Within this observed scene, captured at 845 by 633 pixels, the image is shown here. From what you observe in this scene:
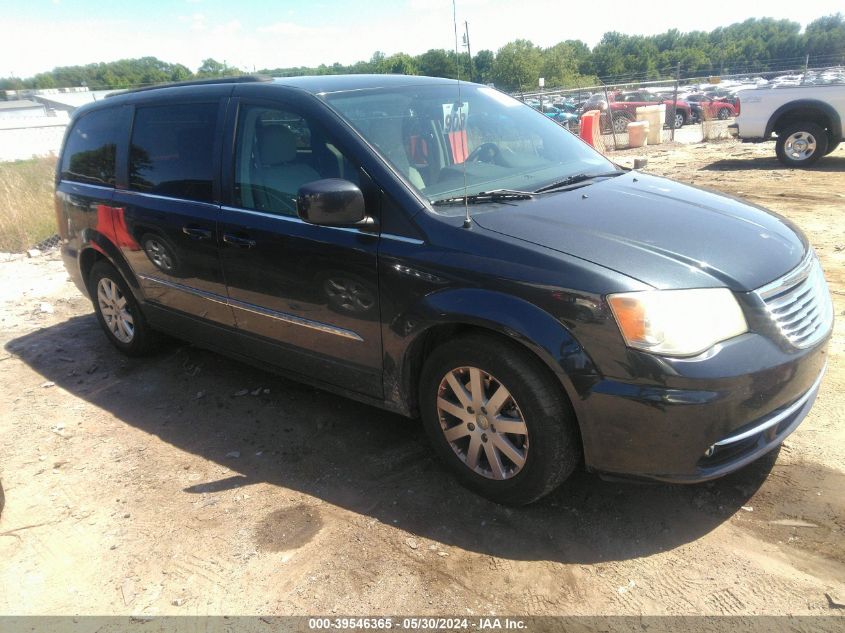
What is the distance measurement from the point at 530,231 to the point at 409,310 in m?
0.65

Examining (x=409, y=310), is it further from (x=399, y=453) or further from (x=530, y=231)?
(x=399, y=453)

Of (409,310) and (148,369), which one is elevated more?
(409,310)

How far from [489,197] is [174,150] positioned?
2.22m

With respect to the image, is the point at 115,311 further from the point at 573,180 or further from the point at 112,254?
the point at 573,180

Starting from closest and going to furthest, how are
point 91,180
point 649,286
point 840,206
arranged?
point 649,286, point 91,180, point 840,206

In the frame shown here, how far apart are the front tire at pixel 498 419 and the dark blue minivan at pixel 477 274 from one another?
1 centimetres

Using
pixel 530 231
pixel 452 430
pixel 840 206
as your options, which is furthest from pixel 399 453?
pixel 840 206

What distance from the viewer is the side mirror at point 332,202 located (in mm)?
2852

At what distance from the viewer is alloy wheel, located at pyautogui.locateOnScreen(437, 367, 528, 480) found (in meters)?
2.73

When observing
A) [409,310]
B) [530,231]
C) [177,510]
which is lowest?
[177,510]

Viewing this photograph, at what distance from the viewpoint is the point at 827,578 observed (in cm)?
239

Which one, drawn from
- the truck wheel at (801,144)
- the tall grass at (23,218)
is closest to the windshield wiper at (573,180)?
the tall grass at (23,218)

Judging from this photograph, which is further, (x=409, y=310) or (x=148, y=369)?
(x=148, y=369)

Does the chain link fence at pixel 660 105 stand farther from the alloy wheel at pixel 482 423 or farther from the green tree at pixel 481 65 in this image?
the alloy wheel at pixel 482 423
